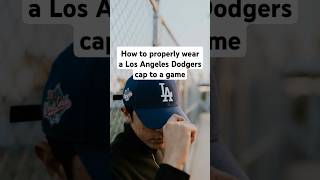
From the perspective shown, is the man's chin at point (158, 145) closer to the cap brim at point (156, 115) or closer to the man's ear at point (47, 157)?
the cap brim at point (156, 115)

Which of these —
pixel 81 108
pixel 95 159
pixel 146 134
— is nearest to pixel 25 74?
pixel 81 108

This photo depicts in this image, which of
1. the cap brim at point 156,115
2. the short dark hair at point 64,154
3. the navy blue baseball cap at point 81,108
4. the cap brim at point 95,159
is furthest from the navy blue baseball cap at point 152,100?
the short dark hair at point 64,154

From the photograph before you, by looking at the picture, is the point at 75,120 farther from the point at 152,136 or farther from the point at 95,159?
the point at 152,136

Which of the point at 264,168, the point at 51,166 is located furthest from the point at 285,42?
the point at 51,166

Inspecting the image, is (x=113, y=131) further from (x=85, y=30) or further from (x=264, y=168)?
(x=264, y=168)

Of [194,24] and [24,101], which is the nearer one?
[194,24]

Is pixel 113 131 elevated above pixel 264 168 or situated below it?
above

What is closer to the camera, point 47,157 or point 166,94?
point 166,94
